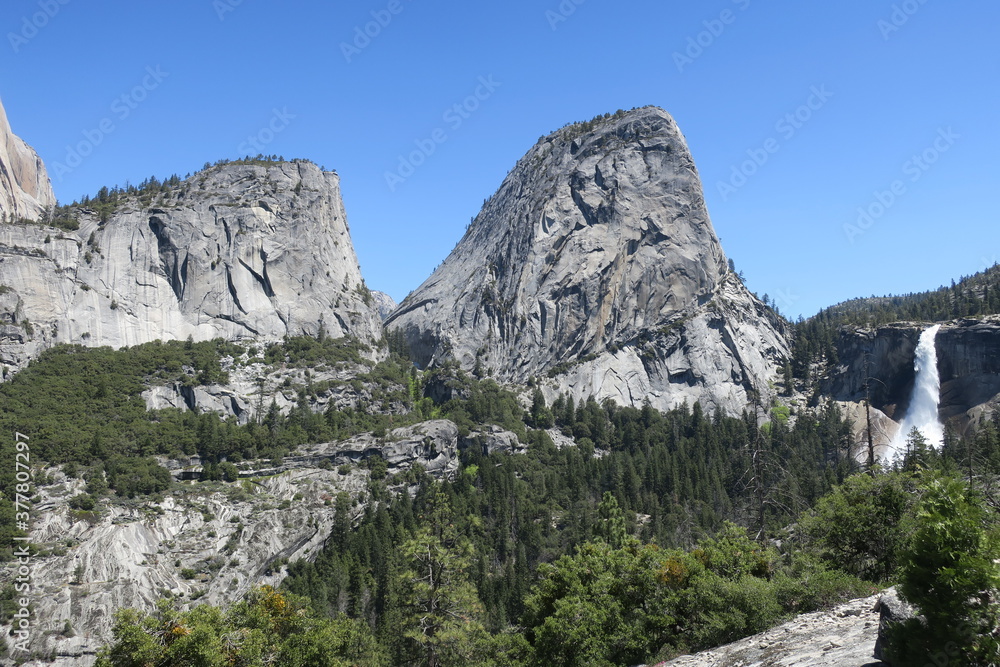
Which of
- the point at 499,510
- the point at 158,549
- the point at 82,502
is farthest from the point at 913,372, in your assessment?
the point at 82,502

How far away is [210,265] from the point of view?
528 ft

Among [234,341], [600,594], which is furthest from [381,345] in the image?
A: [600,594]

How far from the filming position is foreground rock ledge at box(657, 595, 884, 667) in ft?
72.3

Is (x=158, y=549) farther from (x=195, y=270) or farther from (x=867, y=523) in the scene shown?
(x=867, y=523)

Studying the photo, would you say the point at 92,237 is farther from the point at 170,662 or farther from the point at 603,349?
the point at 170,662

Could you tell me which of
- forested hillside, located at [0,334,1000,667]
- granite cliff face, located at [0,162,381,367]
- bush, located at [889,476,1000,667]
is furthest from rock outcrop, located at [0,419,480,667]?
bush, located at [889,476,1000,667]

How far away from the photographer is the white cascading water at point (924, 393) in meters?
149

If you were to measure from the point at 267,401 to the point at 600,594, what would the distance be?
118 metres

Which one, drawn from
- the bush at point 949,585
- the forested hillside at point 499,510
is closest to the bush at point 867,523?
the forested hillside at point 499,510

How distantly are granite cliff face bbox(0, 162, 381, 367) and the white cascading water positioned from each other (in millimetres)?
126999

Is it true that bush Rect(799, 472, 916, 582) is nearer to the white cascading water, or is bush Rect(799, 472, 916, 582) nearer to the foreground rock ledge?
the foreground rock ledge

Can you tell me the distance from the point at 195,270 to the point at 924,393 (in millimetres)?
163822

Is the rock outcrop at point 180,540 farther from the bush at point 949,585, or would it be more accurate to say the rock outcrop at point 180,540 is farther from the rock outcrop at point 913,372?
the rock outcrop at point 913,372

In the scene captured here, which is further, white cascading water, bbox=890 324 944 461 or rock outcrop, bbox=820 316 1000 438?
white cascading water, bbox=890 324 944 461
